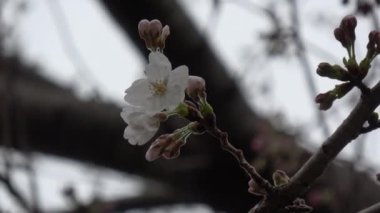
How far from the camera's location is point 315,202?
2.10 meters

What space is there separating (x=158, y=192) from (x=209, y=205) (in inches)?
18.5

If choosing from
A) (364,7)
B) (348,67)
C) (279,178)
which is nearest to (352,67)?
(348,67)

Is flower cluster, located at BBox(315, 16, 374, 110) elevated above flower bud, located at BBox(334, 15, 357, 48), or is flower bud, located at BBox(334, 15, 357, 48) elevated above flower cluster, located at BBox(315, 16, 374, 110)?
flower bud, located at BBox(334, 15, 357, 48)

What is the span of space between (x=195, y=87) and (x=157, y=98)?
0.04 metres

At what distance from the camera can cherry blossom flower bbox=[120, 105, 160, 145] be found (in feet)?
2.30

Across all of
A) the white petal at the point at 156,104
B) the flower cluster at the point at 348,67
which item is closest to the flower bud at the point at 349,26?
the flower cluster at the point at 348,67

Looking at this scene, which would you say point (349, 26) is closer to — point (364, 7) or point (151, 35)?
point (151, 35)

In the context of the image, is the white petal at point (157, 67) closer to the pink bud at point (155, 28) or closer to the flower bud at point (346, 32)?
the pink bud at point (155, 28)

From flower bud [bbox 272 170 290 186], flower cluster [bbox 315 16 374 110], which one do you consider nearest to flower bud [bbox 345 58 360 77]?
flower cluster [bbox 315 16 374 110]

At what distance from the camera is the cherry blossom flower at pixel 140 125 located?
0.70m

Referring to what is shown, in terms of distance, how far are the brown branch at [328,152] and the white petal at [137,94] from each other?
0.52 ft

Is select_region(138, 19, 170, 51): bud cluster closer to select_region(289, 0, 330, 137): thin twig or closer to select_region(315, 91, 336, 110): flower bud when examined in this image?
select_region(315, 91, 336, 110): flower bud

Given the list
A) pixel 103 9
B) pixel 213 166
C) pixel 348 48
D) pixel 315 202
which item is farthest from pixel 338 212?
pixel 348 48

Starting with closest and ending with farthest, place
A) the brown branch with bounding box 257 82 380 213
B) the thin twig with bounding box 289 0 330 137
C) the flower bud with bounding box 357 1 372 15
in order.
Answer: the brown branch with bounding box 257 82 380 213, the flower bud with bounding box 357 1 372 15, the thin twig with bounding box 289 0 330 137
